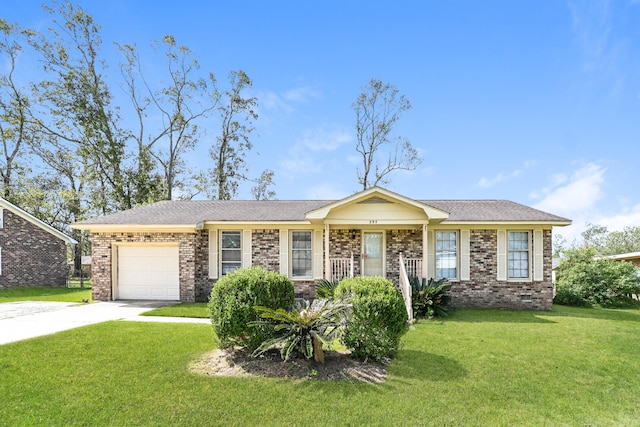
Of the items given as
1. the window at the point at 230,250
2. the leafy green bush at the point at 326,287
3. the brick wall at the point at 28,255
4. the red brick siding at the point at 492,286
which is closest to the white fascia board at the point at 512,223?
the red brick siding at the point at 492,286

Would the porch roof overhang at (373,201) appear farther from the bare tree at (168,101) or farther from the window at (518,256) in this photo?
the bare tree at (168,101)

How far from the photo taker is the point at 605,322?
30.1 feet

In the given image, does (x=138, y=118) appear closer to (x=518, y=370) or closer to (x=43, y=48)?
(x=43, y=48)

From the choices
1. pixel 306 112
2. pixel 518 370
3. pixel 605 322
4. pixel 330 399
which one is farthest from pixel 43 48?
pixel 605 322

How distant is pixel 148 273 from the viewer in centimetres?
1200

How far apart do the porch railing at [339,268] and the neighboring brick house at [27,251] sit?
1512 centimetres

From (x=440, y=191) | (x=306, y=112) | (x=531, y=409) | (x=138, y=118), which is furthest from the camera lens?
(x=138, y=118)

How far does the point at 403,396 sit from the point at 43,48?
29.6 m

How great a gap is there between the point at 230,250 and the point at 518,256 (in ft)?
33.3

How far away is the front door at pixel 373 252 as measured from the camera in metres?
11.9

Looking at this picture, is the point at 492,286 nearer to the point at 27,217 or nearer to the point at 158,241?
the point at 158,241

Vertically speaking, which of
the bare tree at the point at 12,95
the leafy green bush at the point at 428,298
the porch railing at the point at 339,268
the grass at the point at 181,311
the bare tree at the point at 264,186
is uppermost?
the bare tree at the point at 12,95

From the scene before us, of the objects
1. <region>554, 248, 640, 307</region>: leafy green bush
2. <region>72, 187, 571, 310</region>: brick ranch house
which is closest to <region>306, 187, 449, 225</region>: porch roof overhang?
<region>72, 187, 571, 310</region>: brick ranch house

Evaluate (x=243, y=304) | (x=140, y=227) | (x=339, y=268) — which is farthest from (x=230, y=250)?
(x=243, y=304)
